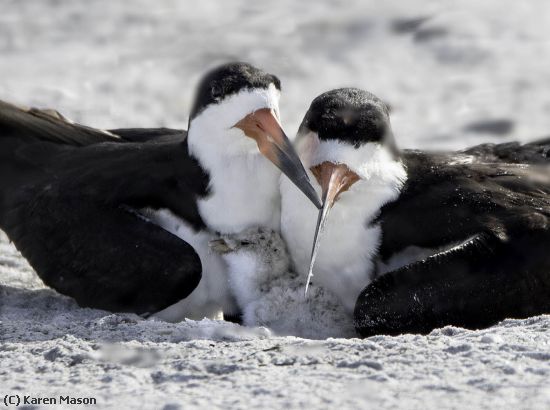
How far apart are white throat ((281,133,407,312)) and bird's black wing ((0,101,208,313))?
54 centimetres

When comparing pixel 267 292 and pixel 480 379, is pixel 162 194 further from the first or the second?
pixel 480 379

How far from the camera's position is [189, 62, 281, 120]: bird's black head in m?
6.11

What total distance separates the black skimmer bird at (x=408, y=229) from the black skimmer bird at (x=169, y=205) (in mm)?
184

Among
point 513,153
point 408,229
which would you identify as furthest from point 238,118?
point 513,153

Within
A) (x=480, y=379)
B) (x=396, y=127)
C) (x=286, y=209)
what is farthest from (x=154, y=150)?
(x=396, y=127)

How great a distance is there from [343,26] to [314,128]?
18.4 ft

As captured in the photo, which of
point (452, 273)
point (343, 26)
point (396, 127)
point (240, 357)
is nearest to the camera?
point (240, 357)

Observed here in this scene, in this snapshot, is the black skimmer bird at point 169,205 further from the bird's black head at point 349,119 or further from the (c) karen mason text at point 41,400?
the (c) karen mason text at point 41,400

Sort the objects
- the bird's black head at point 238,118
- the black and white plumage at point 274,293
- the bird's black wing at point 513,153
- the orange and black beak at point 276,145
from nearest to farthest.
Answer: the orange and black beak at point 276,145 < the black and white plumage at point 274,293 < the bird's black head at point 238,118 < the bird's black wing at point 513,153

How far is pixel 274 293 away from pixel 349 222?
51cm

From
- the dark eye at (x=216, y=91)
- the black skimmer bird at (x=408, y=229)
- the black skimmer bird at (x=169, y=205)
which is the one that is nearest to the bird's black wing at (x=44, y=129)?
the black skimmer bird at (x=169, y=205)

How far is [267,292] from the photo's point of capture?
19.9 ft

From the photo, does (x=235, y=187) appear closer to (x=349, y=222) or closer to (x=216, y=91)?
(x=216, y=91)

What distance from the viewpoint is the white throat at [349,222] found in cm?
595
